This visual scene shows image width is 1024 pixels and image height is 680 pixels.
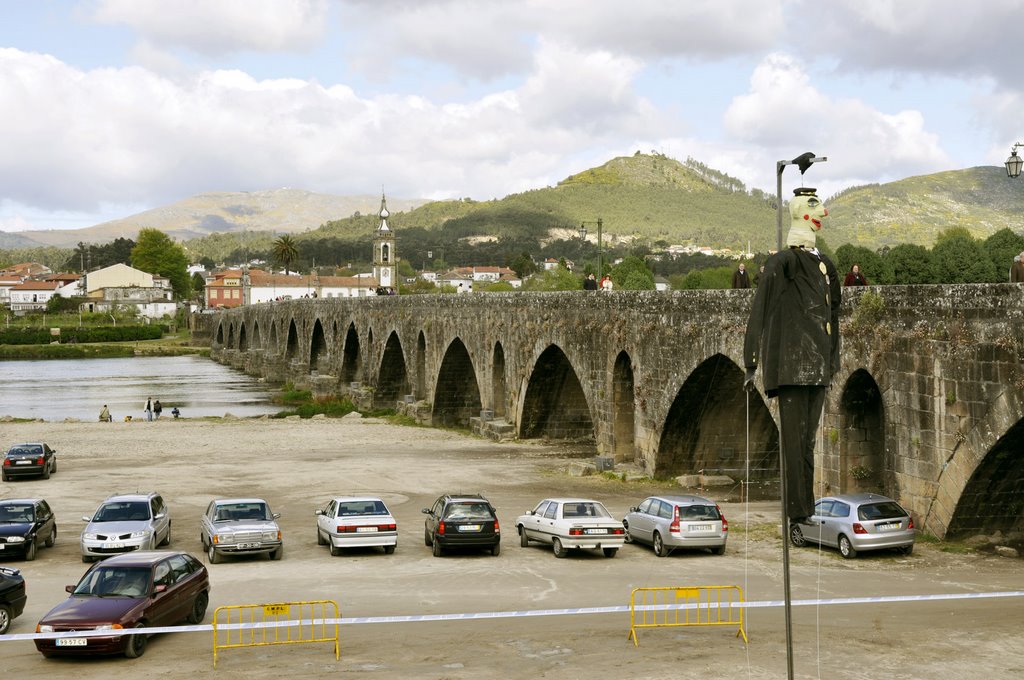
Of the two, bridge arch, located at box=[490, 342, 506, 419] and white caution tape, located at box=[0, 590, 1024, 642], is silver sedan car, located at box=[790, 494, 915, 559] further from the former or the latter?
bridge arch, located at box=[490, 342, 506, 419]

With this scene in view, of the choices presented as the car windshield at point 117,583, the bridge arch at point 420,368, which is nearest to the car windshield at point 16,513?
the car windshield at point 117,583

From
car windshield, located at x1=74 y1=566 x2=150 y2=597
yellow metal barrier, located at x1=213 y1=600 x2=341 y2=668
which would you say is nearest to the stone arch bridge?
yellow metal barrier, located at x1=213 y1=600 x2=341 y2=668

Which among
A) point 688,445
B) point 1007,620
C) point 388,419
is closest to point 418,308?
point 388,419

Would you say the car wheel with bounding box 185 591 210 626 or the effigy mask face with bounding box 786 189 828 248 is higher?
the effigy mask face with bounding box 786 189 828 248

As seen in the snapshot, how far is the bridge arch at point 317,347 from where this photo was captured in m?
91.3

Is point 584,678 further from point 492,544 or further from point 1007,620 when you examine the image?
point 492,544

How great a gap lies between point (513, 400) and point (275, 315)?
227 feet

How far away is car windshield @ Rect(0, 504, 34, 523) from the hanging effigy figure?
19747 mm

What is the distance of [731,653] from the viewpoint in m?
15.0

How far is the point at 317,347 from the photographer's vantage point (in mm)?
95438

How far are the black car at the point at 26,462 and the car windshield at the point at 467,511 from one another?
18643 millimetres

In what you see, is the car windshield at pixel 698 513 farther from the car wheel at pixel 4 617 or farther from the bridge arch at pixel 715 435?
the car wheel at pixel 4 617

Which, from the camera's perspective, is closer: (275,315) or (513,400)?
(513,400)

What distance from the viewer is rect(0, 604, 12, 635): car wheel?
53.8 ft
